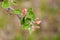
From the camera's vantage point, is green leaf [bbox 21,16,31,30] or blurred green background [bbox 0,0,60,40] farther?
blurred green background [bbox 0,0,60,40]

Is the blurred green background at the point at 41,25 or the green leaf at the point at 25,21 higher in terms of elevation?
the blurred green background at the point at 41,25

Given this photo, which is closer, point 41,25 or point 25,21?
point 25,21

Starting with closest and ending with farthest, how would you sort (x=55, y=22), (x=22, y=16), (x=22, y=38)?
(x=22, y=16), (x=22, y=38), (x=55, y=22)

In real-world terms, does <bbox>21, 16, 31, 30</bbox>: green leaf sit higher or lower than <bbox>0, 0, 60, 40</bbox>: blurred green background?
lower

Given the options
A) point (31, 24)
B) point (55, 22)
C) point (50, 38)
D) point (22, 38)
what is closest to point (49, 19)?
point (55, 22)

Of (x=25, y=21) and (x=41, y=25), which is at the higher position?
(x=41, y=25)

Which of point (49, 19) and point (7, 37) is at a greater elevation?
point (49, 19)

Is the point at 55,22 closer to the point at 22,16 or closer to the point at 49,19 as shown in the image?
the point at 49,19

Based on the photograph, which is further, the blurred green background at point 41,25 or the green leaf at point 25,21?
the blurred green background at point 41,25
